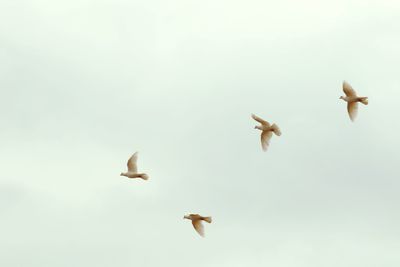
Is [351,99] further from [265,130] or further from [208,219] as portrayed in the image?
[208,219]

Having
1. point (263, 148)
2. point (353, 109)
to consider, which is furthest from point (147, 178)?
point (353, 109)

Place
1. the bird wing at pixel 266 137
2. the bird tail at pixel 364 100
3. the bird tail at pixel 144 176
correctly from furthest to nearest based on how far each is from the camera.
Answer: the bird wing at pixel 266 137
the bird tail at pixel 144 176
the bird tail at pixel 364 100

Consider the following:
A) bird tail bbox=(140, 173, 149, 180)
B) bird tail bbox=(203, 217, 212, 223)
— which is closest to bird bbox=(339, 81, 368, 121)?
bird tail bbox=(203, 217, 212, 223)

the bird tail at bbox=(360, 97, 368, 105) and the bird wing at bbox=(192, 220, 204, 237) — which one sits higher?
the bird tail at bbox=(360, 97, 368, 105)

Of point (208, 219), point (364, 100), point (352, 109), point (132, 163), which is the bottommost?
point (208, 219)

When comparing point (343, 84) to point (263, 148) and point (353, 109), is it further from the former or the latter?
point (263, 148)

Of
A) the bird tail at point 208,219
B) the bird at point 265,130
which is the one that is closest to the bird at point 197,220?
the bird tail at point 208,219

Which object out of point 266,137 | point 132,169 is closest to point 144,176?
point 132,169

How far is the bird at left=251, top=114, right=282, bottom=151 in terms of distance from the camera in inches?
3942

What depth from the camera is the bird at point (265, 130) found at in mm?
100125

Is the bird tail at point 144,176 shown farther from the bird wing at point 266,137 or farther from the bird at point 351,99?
the bird at point 351,99

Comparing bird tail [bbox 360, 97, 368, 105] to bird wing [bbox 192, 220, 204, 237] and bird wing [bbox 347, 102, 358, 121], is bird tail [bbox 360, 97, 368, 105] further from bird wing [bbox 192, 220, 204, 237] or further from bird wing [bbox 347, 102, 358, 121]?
bird wing [bbox 192, 220, 204, 237]

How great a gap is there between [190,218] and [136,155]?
6.70 m

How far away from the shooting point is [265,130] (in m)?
101
